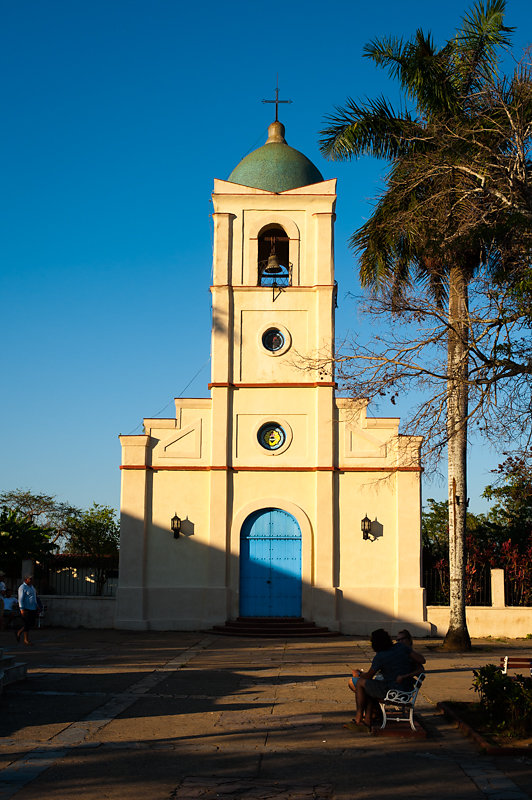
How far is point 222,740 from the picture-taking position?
9.31 m

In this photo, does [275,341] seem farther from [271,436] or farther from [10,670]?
[10,670]

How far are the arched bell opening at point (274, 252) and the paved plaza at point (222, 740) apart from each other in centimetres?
1204

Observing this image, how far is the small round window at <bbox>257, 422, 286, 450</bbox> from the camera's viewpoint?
23734 millimetres

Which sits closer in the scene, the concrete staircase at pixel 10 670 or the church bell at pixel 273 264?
the concrete staircase at pixel 10 670

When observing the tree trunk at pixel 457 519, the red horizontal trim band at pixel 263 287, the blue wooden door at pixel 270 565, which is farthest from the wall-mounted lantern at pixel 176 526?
the tree trunk at pixel 457 519

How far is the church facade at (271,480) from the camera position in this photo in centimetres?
2275

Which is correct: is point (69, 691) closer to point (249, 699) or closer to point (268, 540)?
point (249, 699)

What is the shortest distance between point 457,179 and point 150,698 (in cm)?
921

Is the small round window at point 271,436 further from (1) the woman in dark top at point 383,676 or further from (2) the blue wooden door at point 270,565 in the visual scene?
(1) the woman in dark top at point 383,676

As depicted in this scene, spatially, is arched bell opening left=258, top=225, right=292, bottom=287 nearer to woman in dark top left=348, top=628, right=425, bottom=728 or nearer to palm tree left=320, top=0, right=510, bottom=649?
palm tree left=320, top=0, right=510, bottom=649

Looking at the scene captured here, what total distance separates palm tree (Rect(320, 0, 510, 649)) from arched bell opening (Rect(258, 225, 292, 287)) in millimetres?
3703

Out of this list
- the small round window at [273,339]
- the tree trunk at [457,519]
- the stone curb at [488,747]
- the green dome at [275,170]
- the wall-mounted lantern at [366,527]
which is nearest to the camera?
the stone curb at [488,747]

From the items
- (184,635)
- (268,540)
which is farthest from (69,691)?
(268,540)

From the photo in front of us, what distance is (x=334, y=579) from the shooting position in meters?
22.8
